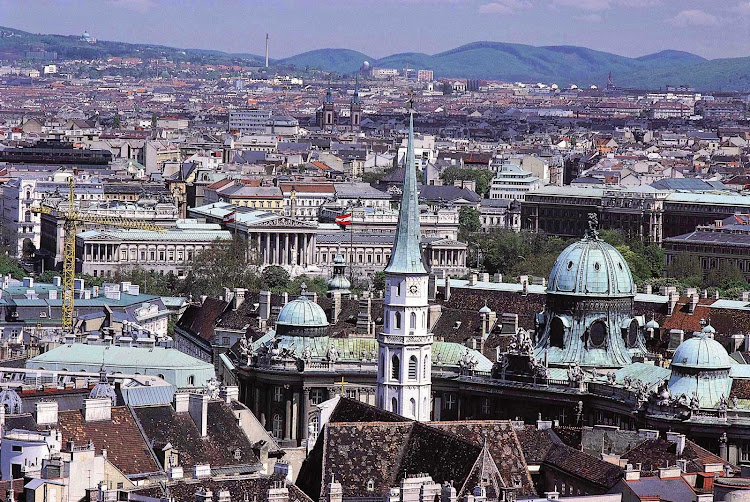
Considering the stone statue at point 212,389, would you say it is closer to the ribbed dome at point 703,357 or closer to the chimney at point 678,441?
the chimney at point 678,441

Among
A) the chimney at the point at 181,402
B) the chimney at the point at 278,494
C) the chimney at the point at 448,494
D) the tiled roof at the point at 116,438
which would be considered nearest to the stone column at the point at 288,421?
the chimney at the point at 181,402

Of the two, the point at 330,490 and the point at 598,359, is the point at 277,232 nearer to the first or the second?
the point at 598,359

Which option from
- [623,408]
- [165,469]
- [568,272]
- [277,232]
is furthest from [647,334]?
[277,232]

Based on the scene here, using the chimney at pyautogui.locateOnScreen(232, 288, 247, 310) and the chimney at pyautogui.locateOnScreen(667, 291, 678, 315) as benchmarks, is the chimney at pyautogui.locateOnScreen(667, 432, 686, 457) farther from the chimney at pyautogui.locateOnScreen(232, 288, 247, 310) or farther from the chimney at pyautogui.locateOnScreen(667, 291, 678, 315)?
the chimney at pyautogui.locateOnScreen(232, 288, 247, 310)

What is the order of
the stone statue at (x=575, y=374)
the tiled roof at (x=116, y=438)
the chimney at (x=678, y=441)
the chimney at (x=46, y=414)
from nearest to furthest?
the tiled roof at (x=116, y=438)
the chimney at (x=46, y=414)
the chimney at (x=678, y=441)
the stone statue at (x=575, y=374)

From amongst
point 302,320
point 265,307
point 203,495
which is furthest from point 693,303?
point 203,495

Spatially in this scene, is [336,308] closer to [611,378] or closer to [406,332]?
[406,332]
